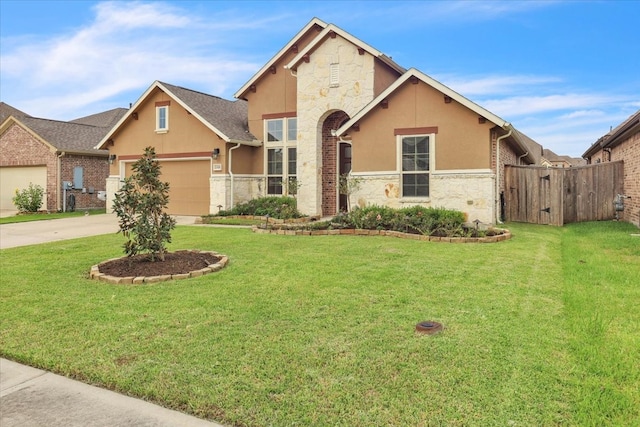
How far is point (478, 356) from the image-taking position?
3586 mm

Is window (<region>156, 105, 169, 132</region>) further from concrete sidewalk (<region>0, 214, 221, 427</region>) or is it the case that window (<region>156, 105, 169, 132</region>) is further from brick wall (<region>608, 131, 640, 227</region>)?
brick wall (<region>608, 131, 640, 227</region>)

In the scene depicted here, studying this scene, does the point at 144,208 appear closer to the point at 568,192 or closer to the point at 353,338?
the point at 353,338

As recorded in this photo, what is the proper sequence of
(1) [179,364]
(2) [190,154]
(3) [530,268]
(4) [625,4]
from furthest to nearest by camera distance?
(2) [190,154], (4) [625,4], (3) [530,268], (1) [179,364]

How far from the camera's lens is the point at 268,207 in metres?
16.4

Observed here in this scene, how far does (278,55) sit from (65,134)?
1372 cm

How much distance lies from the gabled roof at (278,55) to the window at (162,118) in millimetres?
3000

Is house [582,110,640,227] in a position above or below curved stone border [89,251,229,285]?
above

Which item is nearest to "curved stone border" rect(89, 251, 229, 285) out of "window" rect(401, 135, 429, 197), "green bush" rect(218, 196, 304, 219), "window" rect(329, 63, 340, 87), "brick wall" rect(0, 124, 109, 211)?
"window" rect(401, 135, 429, 197)

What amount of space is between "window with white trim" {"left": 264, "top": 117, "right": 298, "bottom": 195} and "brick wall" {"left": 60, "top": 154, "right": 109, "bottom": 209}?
1106 cm

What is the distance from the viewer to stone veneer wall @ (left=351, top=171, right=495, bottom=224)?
41.9 feet

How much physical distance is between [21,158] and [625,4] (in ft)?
89.1

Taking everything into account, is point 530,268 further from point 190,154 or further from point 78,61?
point 78,61

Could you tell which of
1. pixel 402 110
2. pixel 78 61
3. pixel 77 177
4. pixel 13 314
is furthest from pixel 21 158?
pixel 13 314

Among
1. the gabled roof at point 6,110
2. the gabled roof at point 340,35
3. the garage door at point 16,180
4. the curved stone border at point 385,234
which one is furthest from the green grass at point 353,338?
the gabled roof at point 6,110
